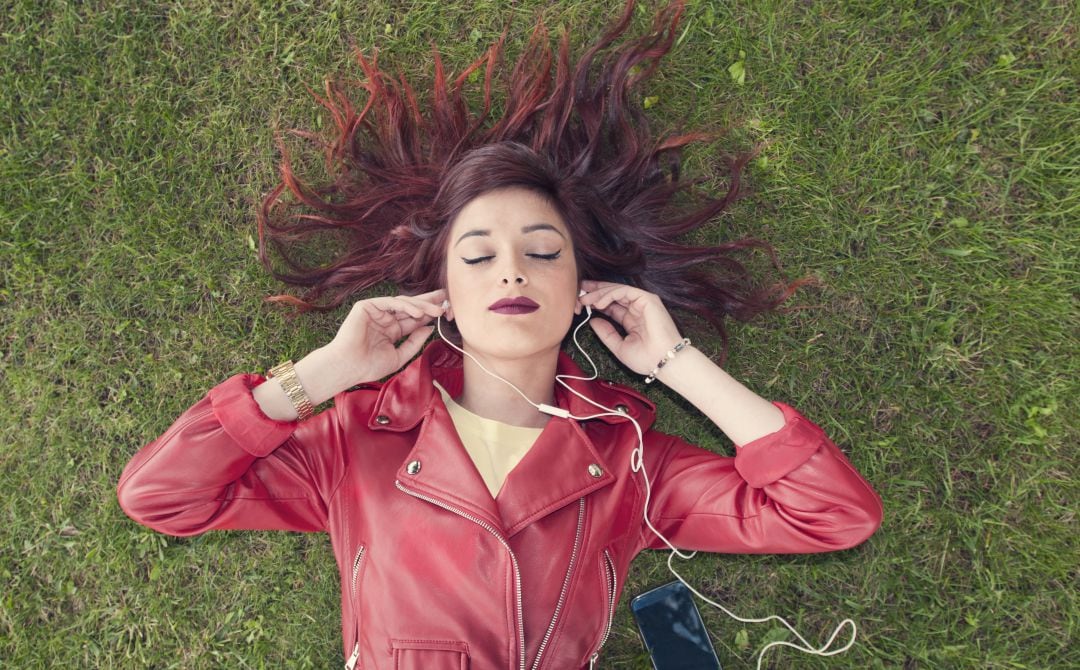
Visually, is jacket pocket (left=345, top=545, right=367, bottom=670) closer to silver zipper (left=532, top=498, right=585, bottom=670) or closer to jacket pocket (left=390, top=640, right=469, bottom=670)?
jacket pocket (left=390, top=640, right=469, bottom=670)

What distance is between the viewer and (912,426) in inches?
177

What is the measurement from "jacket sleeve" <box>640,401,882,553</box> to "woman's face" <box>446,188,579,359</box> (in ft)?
3.03

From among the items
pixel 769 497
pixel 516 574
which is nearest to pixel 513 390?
pixel 516 574

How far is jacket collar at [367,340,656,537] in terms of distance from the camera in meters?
3.41

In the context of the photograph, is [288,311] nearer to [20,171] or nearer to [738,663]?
[20,171]

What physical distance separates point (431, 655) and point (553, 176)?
242cm

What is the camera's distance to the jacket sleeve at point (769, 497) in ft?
11.2

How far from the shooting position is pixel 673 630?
4.50 meters

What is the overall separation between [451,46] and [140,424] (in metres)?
3.02

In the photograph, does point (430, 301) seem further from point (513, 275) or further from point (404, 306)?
point (513, 275)

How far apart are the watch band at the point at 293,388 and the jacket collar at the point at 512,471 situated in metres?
0.32

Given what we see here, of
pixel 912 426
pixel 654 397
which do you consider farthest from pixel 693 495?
pixel 912 426

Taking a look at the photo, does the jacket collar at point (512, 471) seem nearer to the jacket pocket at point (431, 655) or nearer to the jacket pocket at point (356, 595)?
the jacket pocket at point (356, 595)

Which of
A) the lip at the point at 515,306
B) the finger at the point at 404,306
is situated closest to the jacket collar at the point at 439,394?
the finger at the point at 404,306
